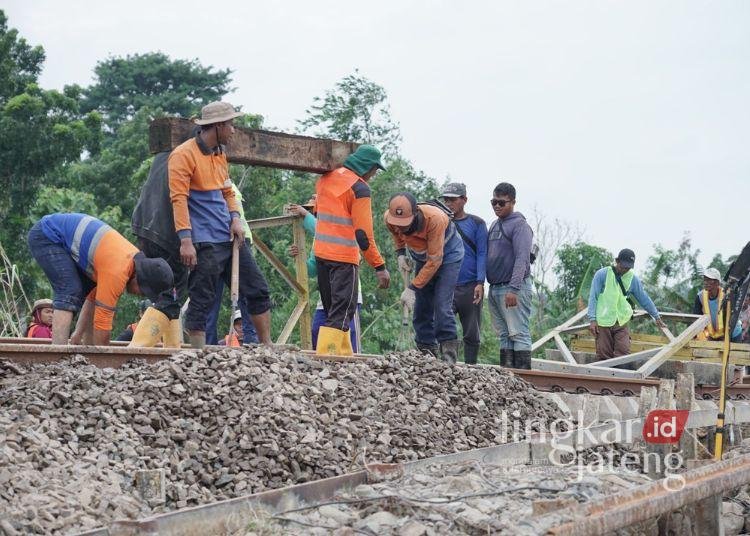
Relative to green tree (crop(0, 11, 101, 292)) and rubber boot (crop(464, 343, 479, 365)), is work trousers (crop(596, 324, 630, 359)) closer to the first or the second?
rubber boot (crop(464, 343, 479, 365))

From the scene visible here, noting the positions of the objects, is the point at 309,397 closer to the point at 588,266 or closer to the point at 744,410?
the point at 744,410

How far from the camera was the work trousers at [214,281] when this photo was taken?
8.54 metres

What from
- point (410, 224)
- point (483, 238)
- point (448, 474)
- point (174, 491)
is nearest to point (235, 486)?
point (174, 491)

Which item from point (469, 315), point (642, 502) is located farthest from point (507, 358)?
point (642, 502)

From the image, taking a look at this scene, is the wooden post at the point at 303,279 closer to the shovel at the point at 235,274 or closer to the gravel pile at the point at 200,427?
the shovel at the point at 235,274

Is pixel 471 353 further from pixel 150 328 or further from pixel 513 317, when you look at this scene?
pixel 150 328

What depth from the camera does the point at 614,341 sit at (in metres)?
13.0

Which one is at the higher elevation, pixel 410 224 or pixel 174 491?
pixel 410 224

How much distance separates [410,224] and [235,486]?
421 cm

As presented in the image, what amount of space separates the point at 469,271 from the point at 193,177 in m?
3.25

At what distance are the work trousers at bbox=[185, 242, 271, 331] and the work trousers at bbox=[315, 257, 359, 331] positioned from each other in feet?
1.98

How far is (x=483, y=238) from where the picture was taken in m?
10.7

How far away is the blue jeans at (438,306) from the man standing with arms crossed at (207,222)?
71.5 inches

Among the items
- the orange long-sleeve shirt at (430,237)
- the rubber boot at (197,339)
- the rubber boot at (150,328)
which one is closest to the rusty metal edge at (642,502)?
the orange long-sleeve shirt at (430,237)
